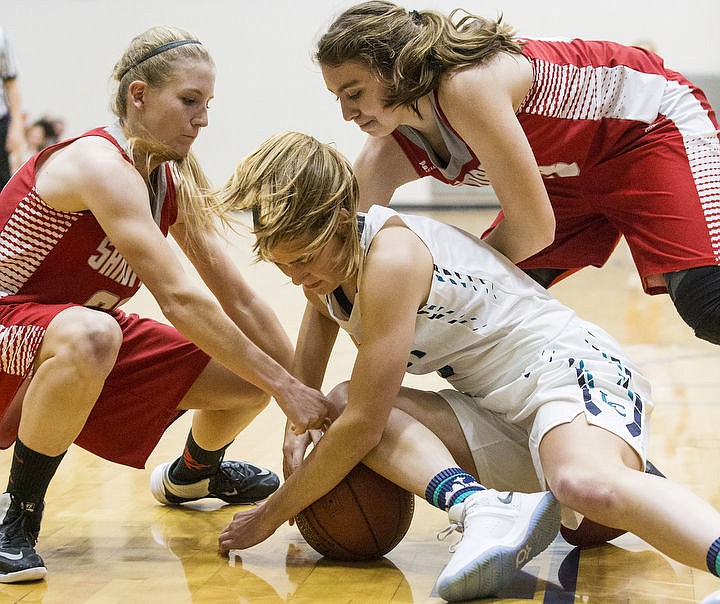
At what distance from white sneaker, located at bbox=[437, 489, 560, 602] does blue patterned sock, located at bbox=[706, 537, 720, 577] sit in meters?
0.35

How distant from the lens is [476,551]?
78.4 inches

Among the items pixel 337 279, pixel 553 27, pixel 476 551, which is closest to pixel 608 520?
pixel 476 551

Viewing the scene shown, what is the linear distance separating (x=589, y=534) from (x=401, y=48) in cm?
117

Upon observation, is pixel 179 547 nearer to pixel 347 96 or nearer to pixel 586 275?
pixel 347 96

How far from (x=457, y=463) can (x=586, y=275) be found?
6088 mm

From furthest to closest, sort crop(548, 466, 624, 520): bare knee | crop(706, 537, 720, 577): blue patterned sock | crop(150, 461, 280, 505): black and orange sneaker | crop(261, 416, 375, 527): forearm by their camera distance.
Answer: crop(150, 461, 280, 505): black and orange sneaker
crop(261, 416, 375, 527): forearm
crop(548, 466, 624, 520): bare knee
crop(706, 537, 720, 577): blue patterned sock

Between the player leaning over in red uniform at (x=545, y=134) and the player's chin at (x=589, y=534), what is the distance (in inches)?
21.0

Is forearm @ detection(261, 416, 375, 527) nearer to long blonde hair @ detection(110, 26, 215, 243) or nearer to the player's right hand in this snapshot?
the player's right hand

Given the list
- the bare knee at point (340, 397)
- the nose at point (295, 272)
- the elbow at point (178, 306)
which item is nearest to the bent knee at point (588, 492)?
the bare knee at point (340, 397)

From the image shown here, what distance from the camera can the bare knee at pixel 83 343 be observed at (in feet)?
7.42

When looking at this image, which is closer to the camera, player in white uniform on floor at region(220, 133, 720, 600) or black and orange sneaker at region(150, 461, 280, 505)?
player in white uniform on floor at region(220, 133, 720, 600)

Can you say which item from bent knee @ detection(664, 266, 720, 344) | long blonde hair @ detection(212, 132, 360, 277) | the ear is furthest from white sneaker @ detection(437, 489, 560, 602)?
the ear

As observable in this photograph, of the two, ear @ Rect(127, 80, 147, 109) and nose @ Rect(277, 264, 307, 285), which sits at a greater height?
ear @ Rect(127, 80, 147, 109)

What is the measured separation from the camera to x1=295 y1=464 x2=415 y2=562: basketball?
2.26 metres
